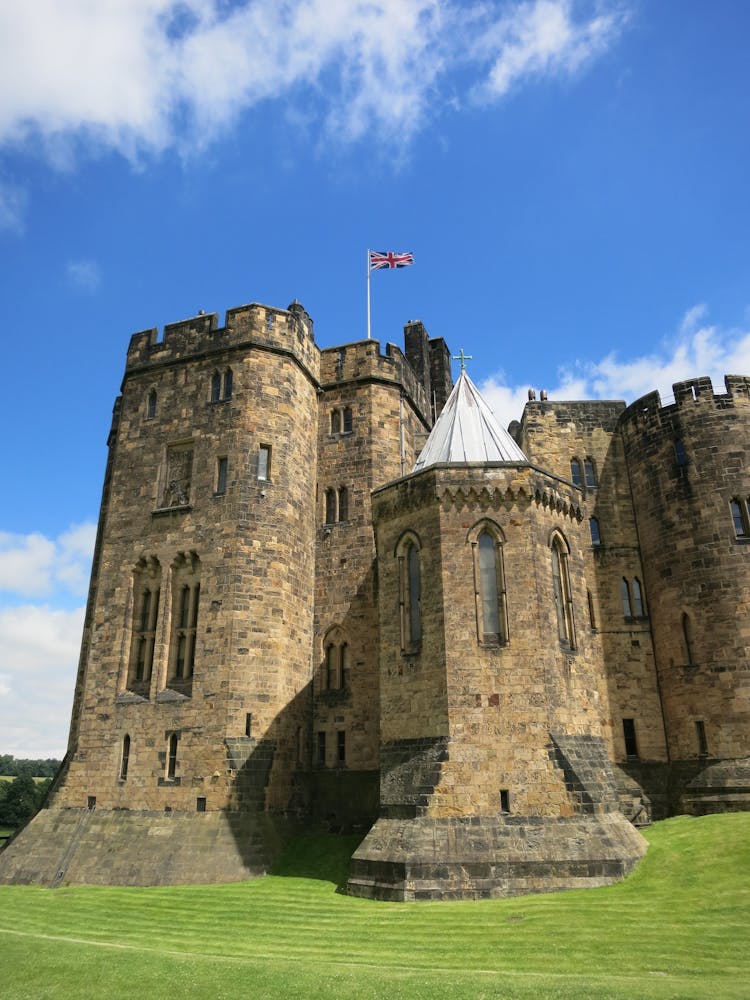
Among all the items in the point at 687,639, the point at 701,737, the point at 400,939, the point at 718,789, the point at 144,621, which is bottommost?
the point at 400,939

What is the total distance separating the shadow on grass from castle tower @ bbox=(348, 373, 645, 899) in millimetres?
3291

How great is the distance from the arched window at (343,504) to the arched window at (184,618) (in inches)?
268

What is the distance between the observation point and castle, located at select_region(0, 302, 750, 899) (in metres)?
21.2

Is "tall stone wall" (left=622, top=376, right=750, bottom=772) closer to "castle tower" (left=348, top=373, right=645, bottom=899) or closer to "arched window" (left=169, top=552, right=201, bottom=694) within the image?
"castle tower" (left=348, top=373, right=645, bottom=899)

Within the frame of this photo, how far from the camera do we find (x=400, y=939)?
1633cm

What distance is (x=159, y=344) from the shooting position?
3331 cm

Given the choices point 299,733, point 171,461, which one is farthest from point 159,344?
point 299,733

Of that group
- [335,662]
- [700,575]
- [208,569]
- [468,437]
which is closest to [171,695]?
[208,569]

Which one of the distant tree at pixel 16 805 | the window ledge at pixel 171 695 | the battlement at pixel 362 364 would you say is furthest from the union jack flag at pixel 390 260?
the distant tree at pixel 16 805

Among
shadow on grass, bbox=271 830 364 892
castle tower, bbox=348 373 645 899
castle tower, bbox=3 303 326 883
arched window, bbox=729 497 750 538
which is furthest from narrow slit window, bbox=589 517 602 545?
shadow on grass, bbox=271 830 364 892

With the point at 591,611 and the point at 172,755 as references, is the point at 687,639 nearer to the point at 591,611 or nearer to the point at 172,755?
the point at 591,611

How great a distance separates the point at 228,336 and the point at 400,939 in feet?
77.8

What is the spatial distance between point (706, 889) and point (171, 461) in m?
23.9

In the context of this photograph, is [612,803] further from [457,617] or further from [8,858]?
[8,858]
